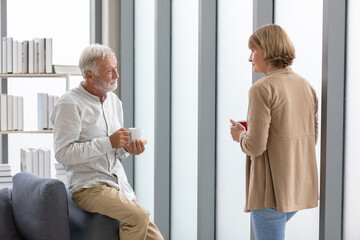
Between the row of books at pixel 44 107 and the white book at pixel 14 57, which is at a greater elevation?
the white book at pixel 14 57

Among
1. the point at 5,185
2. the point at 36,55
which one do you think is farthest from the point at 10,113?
the point at 5,185

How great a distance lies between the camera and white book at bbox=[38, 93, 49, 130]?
15.3 feet

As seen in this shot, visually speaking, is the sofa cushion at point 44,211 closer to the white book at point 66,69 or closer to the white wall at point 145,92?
the white wall at point 145,92

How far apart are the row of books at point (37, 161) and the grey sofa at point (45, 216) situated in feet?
6.28

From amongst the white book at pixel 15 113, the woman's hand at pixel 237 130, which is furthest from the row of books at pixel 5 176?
the woman's hand at pixel 237 130

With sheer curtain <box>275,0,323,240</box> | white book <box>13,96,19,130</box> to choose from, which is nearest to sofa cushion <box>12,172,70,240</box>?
sheer curtain <box>275,0,323,240</box>

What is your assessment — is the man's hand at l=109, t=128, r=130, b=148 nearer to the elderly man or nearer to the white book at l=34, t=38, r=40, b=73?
the elderly man

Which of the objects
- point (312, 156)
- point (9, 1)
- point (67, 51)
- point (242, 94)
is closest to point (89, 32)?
point (67, 51)

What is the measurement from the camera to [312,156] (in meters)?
2.31

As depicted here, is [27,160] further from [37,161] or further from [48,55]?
[48,55]

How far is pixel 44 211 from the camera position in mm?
2354

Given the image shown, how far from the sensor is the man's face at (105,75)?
2674mm

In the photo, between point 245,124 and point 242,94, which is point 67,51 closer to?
point 242,94

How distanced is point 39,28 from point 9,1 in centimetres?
41
